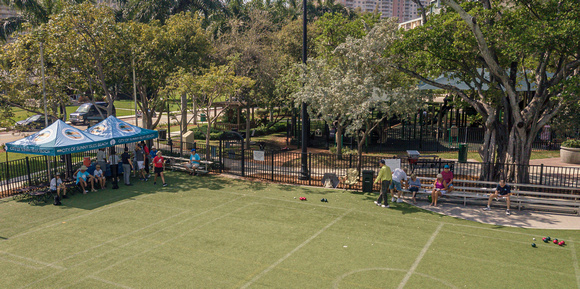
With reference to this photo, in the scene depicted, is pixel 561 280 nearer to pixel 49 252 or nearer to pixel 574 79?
pixel 574 79

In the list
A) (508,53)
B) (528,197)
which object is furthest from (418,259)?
(508,53)

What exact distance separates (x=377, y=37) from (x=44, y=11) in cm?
2196

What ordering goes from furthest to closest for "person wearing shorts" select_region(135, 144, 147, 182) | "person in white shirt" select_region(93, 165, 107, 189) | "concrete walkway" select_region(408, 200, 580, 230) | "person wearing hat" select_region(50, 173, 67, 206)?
"person wearing shorts" select_region(135, 144, 147, 182), "person in white shirt" select_region(93, 165, 107, 189), "person wearing hat" select_region(50, 173, 67, 206), "concrete walkway" select_region(408, 200, 580, 230)

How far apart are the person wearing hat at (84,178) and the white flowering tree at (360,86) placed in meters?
9.12

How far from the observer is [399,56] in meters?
→ 17.9

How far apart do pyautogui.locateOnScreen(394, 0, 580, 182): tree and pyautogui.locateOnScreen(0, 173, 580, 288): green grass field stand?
497 centimetres

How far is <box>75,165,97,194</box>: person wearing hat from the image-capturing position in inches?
637

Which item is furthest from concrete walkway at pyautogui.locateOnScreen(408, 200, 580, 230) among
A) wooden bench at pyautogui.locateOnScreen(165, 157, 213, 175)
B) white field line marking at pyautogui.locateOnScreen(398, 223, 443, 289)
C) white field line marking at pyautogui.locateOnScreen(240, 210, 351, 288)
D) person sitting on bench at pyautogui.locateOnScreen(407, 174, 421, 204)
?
wooden bench at pyautogui.locateOnScreen(165, 157, 213, 175)

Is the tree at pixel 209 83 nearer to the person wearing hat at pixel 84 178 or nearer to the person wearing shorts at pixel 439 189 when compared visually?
the person wearing hat at pixel 84 178

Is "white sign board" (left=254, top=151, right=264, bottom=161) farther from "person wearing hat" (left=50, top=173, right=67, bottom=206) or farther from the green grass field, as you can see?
"person wearing hat" (left=50, top=173, right=67, bottom=206)

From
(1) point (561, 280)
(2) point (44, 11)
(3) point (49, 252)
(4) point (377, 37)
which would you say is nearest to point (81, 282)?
(3) point (49, 252)

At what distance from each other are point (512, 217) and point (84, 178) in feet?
50.5

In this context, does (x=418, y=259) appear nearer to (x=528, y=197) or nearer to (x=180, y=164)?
(x=528, y=197)

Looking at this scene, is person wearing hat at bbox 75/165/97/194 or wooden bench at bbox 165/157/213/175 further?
wooden bench at bbox 165/157/213/175
